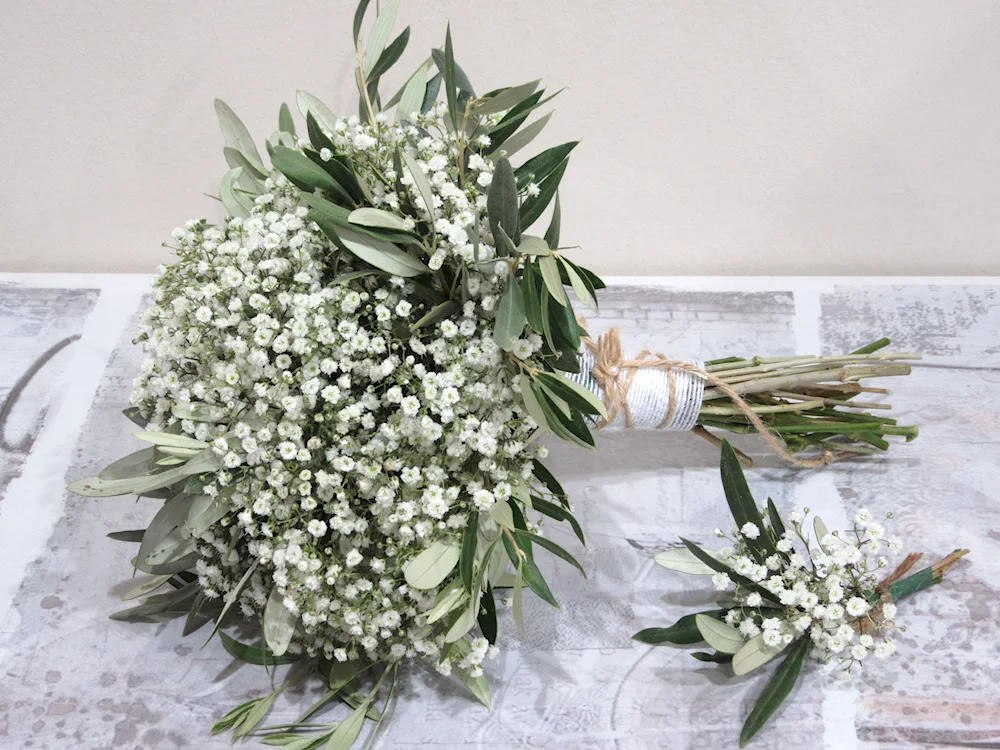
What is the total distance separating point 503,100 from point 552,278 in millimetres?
281

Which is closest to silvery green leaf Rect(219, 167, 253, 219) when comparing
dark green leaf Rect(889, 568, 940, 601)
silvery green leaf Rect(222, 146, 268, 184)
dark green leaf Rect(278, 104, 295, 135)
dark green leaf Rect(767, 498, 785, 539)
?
silvery green leaf Rect(222, 146, 268, 184)

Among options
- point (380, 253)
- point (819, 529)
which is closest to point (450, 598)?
point (380, 253)

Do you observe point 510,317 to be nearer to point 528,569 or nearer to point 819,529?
point 528,569

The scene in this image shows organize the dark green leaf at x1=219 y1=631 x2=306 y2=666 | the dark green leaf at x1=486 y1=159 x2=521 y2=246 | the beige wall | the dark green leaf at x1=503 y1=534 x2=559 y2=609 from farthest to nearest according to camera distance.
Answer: the beige wall, the dark green leaf at x1=219 y1=631 x2=306 y2=666, the dark green leaf at x1=503 y1=534 x2=559 y2=609, the dark green leaf at x1=486 y1=159 x2=521 y2=246

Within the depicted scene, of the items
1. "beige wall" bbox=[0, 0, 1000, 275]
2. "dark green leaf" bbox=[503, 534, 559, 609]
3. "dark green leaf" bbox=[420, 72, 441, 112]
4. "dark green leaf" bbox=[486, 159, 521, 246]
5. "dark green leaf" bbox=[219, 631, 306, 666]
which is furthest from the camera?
"beige wall" bbox=[0, 0, 1000, 275]

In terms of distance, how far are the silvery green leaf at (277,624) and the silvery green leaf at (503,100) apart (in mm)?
666

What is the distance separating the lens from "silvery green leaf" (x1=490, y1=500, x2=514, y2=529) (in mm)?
1187

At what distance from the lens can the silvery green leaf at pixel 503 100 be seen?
4.09 ft

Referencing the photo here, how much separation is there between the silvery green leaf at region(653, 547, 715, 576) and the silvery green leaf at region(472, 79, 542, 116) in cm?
65

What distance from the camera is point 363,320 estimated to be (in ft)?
4.08

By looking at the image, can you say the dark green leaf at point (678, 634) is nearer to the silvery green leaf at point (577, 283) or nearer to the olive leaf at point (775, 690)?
the olive leaf at point (775, 690)

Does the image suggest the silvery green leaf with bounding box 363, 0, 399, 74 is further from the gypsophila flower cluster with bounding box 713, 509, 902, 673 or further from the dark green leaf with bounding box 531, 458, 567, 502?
the gypsophila flower cluster with bounding box 713, 509, 902, 673

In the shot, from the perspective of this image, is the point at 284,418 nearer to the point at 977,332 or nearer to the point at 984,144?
the point at 977,332

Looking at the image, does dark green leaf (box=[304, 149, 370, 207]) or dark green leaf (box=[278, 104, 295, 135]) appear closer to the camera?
dark green leaf (box=[304, 149, 370, 207])
